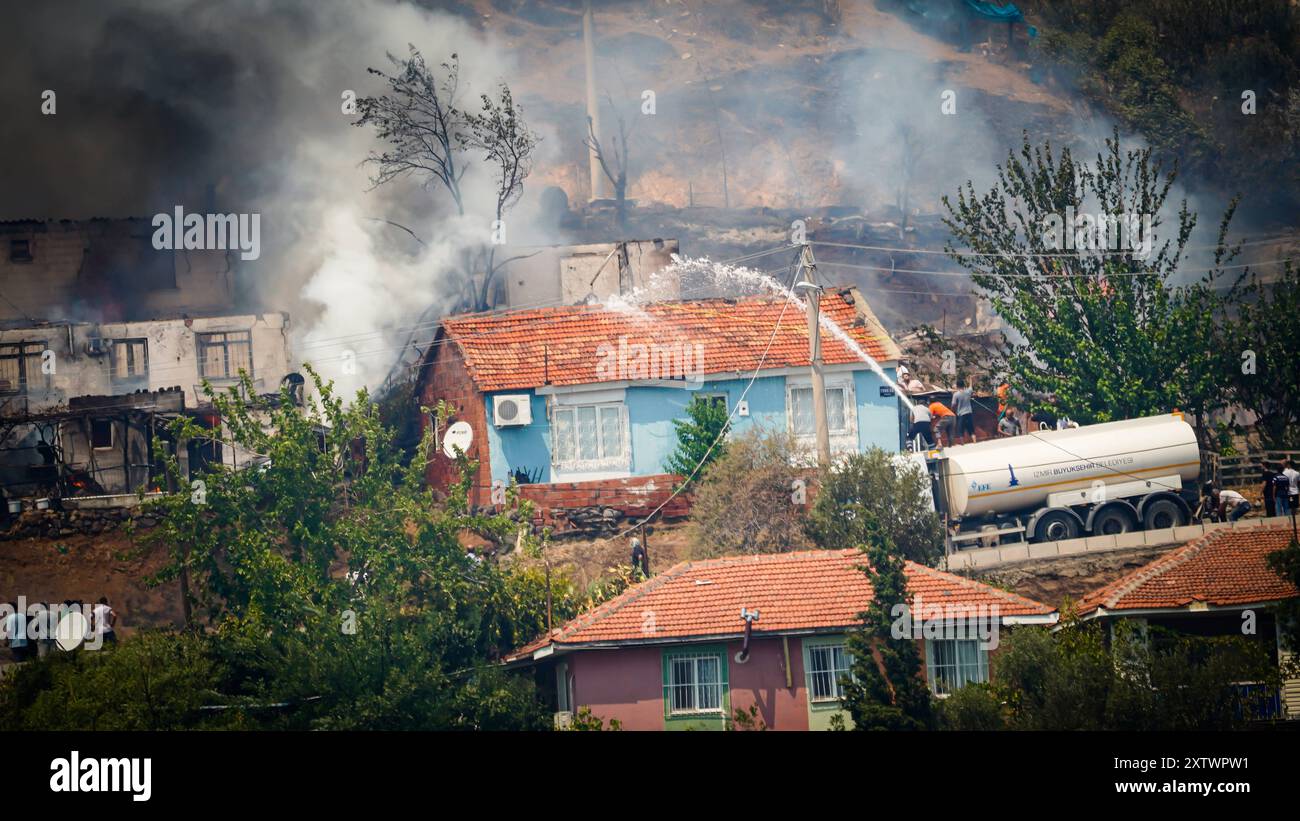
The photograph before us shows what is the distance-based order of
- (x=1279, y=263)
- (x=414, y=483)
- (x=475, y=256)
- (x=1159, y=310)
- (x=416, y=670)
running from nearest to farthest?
1. (x=416, y=670)
2. (x=414, y=483)
3. (x=1159, y=310)
4. (x=475, y=256)
5. (x=1279, y=263)

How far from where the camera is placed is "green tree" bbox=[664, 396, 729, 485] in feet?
128

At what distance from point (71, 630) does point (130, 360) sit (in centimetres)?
1549

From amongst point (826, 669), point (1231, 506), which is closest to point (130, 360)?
point (826, 669)

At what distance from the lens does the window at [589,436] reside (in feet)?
136

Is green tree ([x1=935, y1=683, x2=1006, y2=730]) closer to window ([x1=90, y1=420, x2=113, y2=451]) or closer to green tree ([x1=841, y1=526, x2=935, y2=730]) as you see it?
green tree ([x1=841, y1=526, x2=935, y2=730])

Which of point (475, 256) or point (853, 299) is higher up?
point (475, 256)

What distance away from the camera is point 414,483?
111 ft

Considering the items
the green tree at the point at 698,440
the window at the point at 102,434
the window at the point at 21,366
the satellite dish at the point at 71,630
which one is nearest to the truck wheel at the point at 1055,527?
the green tree at the point at 698,440

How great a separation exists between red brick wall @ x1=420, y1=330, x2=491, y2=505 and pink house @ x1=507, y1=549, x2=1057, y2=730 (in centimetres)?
1028

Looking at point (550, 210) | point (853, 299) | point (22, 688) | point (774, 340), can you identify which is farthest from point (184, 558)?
point (550, 210)

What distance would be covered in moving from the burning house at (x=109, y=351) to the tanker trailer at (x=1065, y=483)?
19337 millimetres

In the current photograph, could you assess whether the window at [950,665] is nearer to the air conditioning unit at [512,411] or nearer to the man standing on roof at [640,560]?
the man standing on roof at [640,560]
